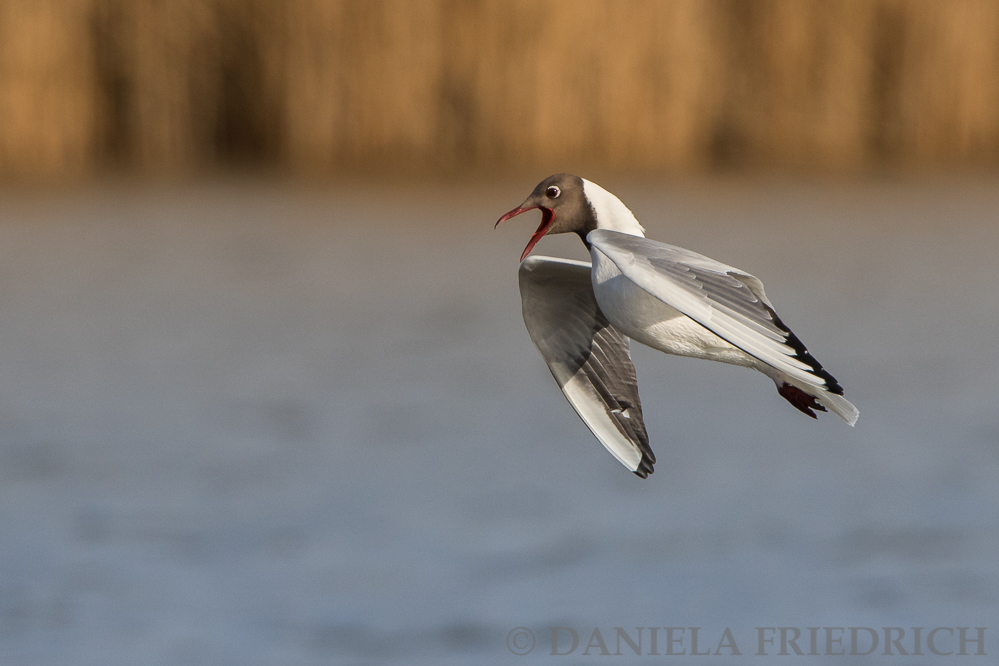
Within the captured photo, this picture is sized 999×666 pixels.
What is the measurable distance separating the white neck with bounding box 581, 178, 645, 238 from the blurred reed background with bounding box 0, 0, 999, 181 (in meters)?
8.10

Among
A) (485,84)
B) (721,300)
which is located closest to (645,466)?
(721,300)

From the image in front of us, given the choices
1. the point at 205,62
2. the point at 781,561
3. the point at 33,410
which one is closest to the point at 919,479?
the point at 781,561

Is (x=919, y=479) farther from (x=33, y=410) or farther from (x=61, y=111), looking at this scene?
(x=61, y=111)

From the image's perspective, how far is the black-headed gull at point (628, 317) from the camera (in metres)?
3.73

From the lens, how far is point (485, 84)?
43.1 ft

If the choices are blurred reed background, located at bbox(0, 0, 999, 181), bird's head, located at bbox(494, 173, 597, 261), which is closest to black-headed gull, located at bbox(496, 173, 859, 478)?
bird's head, located at bbox(494, 173, 597, 261)

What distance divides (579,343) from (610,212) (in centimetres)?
54

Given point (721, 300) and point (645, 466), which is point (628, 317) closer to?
point (721, 300)

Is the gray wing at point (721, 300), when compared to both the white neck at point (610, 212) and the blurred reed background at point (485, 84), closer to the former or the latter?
the white neck at point (610, 212)

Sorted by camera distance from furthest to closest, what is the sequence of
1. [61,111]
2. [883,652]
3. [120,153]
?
[120,153], [61,111], [883,652]

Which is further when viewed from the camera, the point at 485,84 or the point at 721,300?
the point at 485,84

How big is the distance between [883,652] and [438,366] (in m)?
5.69

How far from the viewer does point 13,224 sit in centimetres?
1596

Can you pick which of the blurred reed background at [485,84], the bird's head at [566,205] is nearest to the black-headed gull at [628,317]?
the bird's head at [566,205]
